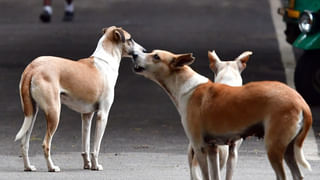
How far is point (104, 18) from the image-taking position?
82.1 ft

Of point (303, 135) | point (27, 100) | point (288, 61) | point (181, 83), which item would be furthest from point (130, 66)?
point (303, 135)

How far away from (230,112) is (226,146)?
0.76 meters

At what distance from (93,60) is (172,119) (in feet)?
10.8

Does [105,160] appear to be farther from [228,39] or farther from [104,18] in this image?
[104,18]

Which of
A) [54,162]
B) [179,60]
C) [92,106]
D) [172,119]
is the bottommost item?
[172,119]

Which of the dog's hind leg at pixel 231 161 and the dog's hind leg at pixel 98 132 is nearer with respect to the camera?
the dog's hind leg at pixel 231 161

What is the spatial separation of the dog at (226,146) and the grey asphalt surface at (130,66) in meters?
0.85

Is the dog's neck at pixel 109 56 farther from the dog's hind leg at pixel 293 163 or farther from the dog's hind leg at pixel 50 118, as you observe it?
the dog's hind leg at pixel 293 163

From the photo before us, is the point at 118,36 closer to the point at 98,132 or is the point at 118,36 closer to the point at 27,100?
the point at 98,132

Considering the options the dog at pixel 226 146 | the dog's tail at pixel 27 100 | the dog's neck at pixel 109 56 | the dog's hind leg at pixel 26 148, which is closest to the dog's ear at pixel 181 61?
the dog at pixel 226 146

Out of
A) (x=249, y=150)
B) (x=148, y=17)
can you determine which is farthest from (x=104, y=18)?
(x=249, y=150)

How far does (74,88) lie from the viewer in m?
10.4

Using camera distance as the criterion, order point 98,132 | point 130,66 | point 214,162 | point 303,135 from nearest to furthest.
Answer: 1. point 303,135
2. point 214,162
3. point 98,132
4. point 130,66

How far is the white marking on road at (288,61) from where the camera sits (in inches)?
462
